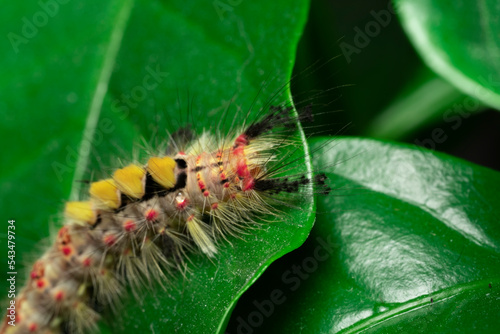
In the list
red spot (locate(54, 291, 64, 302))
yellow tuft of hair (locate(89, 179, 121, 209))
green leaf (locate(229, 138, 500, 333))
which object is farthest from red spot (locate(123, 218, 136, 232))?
green leaf (locate(229, 138, 500, 333))

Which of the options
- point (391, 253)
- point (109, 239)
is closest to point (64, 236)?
point (109, 239)

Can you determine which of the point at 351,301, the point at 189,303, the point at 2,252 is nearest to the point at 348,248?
the point at 351,301

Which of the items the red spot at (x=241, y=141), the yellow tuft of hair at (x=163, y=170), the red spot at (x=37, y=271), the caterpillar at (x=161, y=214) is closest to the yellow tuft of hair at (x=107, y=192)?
the caterpillar at (x=161, y=214)

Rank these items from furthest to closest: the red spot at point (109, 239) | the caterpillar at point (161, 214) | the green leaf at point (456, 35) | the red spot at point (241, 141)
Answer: the red spot at point (109, 239)
the red spot at point (241, 141)
the caterpillar at point (161, 214)
the green leaf at point (456, 35)

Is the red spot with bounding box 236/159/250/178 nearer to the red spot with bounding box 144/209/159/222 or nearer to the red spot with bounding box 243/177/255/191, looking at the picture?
the red spot with bounding box 243/177/255/191

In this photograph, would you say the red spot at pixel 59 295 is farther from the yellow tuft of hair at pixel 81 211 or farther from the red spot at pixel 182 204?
the red spot at pixel 182 204

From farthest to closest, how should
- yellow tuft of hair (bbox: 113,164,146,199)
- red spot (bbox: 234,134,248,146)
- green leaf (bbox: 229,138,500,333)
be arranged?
yellow tuft of hair (bbox: 113,164,146,199) < red spot (bbox: 234,134,248,146) < green leaf (bbox: 229,138,500,333)

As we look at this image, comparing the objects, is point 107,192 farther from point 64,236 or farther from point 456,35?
point 456,35
